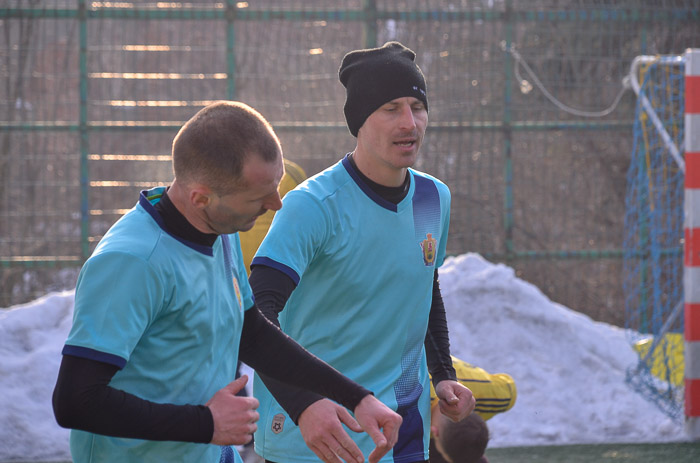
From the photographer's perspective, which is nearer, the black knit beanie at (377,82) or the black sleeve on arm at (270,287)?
the black sleeve on arm at (270,287)

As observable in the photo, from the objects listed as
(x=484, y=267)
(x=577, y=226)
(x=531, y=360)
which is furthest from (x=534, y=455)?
(x=577, y=226)

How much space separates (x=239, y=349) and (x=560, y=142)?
6.74 m

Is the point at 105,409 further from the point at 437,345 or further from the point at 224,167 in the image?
the point at 437,345

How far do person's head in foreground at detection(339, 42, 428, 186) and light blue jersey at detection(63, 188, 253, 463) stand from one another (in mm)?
944

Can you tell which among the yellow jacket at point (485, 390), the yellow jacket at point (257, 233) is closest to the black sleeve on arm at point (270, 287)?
the yellow jacket at point (485, 390)

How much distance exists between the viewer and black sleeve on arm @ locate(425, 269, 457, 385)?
11.6ft

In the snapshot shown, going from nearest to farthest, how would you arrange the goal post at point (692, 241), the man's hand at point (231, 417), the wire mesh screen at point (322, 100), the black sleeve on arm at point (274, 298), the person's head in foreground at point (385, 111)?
the man's hand at point (231, 417), the black sleeve on arm at point (274, 298), the person's head in foreground at point (385, 111), the goal post at point (692, 241), the wire mesh screen at point (322, 100)

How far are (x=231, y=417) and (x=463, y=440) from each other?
7.48 ft

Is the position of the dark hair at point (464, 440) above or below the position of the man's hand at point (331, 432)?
below

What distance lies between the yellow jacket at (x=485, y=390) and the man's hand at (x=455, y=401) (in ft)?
3.83

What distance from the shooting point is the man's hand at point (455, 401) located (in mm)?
3365

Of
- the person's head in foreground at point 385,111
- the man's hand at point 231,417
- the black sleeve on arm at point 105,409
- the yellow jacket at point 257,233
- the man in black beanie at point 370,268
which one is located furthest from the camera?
the yellow jacket at point 257,233

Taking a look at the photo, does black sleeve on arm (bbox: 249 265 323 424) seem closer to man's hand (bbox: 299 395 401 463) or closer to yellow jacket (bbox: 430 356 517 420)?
man's hand (bbox: 299 395 401 463)

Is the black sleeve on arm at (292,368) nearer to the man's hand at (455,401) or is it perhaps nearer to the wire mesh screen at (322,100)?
the man's hand at (455,401)
